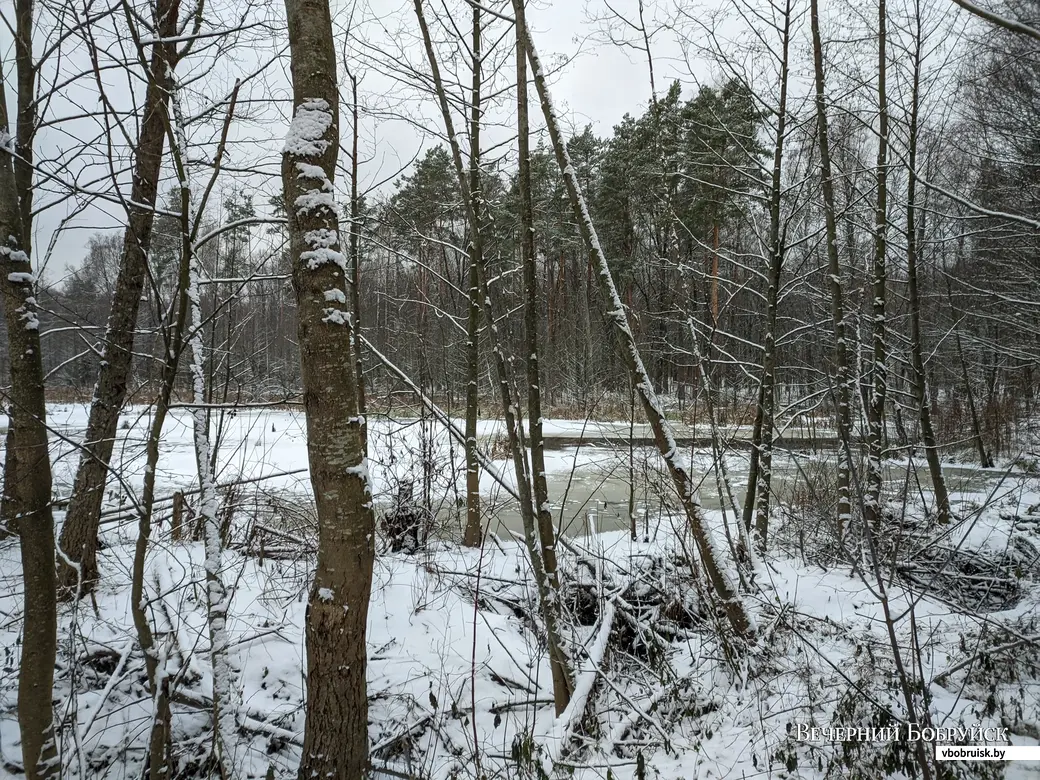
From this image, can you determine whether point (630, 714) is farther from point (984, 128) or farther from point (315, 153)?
point (984, 128)

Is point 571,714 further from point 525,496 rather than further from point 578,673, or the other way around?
point 525,496

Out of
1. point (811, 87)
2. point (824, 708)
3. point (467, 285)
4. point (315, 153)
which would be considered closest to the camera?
point (315, 153)

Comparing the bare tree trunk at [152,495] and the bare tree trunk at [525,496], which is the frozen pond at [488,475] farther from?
the bare tree trunk at [152,495]

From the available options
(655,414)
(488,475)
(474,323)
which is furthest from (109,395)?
(488,475)

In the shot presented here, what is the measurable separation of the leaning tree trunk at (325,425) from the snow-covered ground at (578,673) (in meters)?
0.55

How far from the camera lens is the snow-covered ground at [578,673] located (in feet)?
8.81

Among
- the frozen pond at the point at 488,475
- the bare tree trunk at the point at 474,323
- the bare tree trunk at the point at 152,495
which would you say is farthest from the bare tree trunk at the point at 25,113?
the bare tree trunk at the point at 474,323

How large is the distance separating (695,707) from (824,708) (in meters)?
0.72

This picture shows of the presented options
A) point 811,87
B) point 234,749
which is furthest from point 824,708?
point 811,87

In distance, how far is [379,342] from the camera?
89.1ft

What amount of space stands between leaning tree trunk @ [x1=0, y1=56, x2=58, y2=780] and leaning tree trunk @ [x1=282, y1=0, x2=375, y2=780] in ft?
3.92

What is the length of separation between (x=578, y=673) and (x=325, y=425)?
7.53ft

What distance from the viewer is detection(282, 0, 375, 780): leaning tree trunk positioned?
2051 millimetres

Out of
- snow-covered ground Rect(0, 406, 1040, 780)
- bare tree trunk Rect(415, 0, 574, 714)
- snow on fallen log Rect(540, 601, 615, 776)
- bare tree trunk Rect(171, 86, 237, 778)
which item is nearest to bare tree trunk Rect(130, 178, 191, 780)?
snow-covered ground Rect(0, 406, 1040, 780)
